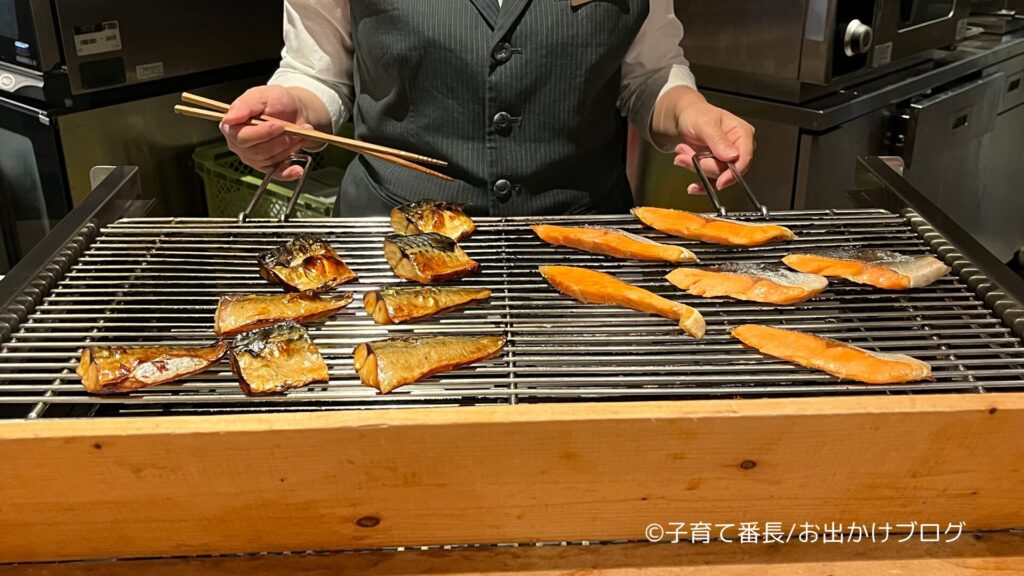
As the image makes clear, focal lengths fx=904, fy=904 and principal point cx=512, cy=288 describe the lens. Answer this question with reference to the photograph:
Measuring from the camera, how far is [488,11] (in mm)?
1886

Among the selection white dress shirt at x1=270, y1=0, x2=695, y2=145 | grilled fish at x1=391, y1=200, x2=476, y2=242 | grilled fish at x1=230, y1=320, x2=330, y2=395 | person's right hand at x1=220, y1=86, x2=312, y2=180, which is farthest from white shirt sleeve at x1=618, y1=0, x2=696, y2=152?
grilled fish at x1=230, y1=320, x2=330, y2=395

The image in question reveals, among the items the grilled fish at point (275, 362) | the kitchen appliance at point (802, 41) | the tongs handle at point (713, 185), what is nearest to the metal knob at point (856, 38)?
the kitchen appliance at point (802, 41)

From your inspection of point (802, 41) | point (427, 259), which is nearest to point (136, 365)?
point (427, 259)

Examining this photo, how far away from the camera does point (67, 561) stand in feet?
3.87

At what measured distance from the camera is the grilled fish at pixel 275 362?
1222 millimetres

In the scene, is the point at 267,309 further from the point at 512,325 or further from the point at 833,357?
the point at 833,357

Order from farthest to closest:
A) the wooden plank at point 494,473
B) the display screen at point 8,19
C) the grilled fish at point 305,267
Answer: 1. the display screen at point 8,19
2. the grilled fish at point 305,267
3. the wooden plank at point 494,473

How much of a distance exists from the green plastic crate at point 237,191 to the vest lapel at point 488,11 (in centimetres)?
139

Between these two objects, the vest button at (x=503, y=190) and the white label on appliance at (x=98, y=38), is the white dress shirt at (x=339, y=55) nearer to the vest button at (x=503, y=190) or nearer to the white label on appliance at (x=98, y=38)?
the vest button at (x=503, y=190)

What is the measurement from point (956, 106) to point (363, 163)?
256cm

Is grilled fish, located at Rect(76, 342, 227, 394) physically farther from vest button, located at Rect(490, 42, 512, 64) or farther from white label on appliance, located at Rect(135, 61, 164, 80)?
white label on appliance, located at Rect(135, 61, 164, 80)

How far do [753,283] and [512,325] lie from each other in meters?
0.41

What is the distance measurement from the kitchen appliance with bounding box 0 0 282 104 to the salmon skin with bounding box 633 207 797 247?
2.11 metres

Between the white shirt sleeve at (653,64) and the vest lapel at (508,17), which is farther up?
the vest lapel at (508,17)
